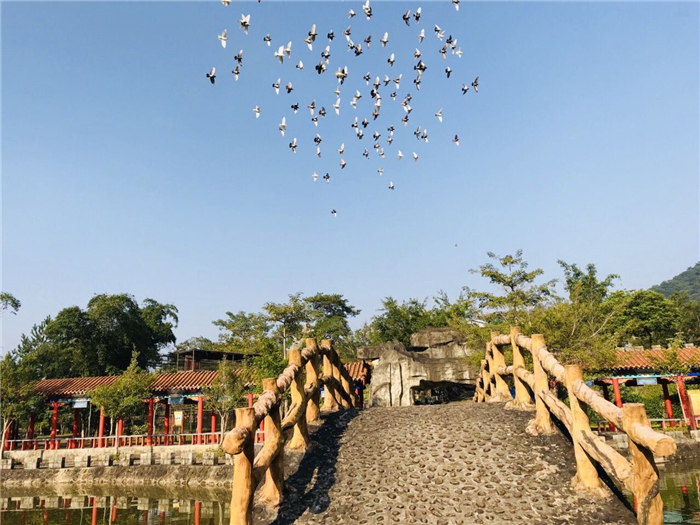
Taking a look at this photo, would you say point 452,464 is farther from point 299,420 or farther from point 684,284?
point 684,284

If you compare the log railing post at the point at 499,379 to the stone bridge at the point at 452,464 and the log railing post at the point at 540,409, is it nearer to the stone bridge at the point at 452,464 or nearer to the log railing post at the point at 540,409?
the stone bridge at the point at 452,464

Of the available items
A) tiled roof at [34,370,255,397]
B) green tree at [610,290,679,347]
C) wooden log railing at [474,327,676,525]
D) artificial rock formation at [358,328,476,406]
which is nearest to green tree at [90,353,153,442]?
tiled roof at [34,370,255,397]

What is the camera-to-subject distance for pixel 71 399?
77.9 feet

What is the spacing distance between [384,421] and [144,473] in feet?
49.7

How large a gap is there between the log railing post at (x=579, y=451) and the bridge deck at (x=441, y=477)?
132mm

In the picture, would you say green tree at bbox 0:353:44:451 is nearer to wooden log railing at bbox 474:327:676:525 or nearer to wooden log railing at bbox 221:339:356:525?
wooden log railing at bbox 221:339:356:525

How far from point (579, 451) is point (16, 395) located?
25.9 meters

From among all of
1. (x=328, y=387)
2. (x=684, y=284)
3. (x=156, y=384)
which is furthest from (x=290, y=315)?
(x=684, y=284)

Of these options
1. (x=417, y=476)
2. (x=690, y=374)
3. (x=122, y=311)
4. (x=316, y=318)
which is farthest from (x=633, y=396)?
(x=122, y=311)

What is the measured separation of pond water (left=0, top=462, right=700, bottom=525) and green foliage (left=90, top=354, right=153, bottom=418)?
4479 millimetres

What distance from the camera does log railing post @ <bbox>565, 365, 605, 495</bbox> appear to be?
4480mm

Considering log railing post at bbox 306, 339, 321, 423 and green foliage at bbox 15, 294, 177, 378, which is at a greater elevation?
green foliage at bbox 15, 294, 177, 378

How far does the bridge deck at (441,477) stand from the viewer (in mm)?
4340

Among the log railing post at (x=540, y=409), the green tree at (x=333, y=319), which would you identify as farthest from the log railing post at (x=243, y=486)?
the green tree at (x=333, y=319)
